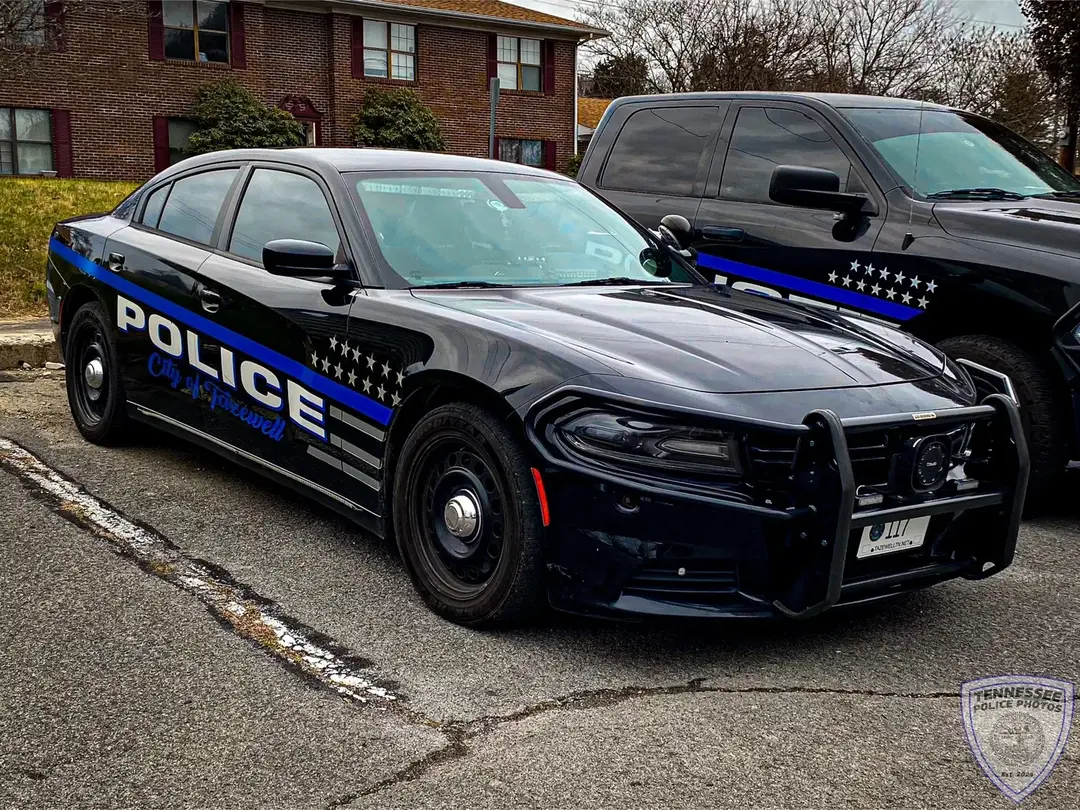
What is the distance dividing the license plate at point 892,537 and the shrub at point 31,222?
8.88m

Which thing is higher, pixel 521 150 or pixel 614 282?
pixel 521 150

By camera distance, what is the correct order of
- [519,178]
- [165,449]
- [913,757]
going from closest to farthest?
[913,757]
[519,178]
[165,449]

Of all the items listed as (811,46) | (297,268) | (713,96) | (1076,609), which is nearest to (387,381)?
(297,268)

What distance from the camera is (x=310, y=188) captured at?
15.9 feet

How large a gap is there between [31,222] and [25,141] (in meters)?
14.4

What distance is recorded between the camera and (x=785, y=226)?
6043 mm

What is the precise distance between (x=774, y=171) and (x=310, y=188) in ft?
7.85

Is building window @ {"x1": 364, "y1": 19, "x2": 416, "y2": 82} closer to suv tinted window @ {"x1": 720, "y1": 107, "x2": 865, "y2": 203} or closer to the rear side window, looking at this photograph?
suv tinted window @ {"x1": 720, "y1": 107, "x2": 865, "y2": 203}

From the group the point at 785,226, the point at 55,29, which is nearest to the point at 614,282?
the point at 785,226

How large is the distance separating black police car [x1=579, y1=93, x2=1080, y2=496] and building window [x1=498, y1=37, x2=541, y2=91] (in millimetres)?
25891

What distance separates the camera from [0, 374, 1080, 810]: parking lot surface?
2.85 m

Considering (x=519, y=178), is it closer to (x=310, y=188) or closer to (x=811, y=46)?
(x=310, y=188)

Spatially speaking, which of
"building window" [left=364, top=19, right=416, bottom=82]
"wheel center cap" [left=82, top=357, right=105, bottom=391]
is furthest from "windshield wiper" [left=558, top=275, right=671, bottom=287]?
"building window" [left=364, top=19, right=416, bottom=82]

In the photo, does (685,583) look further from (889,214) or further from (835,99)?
(835,99)
